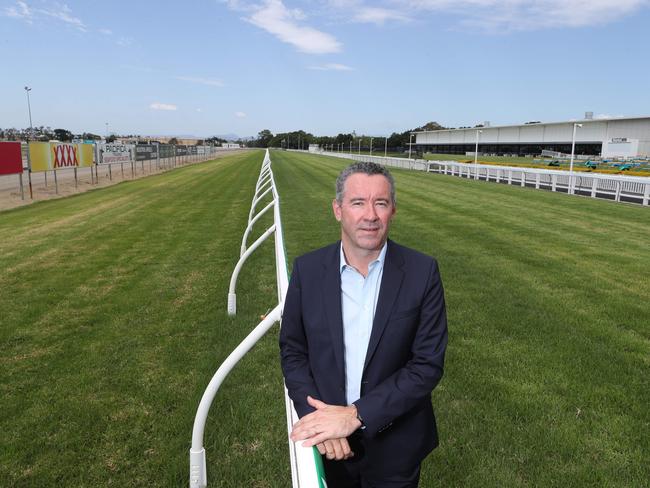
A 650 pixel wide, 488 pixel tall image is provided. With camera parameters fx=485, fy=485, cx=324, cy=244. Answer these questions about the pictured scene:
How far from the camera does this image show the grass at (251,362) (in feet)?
9.96

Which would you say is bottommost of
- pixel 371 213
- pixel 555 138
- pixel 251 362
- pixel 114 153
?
pixel 251 362

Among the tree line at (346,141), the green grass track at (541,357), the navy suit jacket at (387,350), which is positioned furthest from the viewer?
the tree line at (346,141)

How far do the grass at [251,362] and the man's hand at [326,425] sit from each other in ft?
4.76

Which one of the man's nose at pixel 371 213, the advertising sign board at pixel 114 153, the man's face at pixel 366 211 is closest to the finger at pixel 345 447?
the man's face at pixel 366 211

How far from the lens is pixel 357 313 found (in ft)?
5.91

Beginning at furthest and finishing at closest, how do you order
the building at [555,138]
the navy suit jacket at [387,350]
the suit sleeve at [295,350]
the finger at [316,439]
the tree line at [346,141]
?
the tree line at [346,141], the building at [555,138], the suit sleeve at [295,350], the navy suit jacket at [387,350], the finger at [316,439]

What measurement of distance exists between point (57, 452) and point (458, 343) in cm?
346

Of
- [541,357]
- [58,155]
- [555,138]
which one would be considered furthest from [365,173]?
[555,138]

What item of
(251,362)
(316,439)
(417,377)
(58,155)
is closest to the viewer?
(316,439)

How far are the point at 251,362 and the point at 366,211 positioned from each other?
10.0 feet

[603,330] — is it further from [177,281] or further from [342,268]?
[177,281]

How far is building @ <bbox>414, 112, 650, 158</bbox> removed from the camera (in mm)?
57531

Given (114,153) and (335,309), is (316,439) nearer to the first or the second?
(335,309)

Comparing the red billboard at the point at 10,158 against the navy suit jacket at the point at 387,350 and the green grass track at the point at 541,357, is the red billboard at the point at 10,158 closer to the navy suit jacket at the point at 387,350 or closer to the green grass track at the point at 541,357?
the green grass track at the point at 541,357
